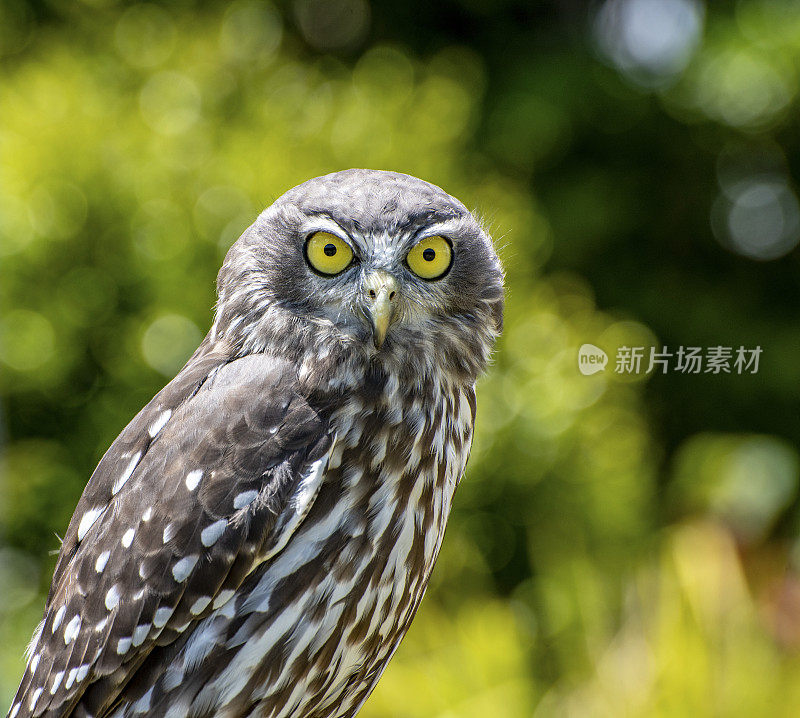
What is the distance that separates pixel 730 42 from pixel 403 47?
6.12 feet

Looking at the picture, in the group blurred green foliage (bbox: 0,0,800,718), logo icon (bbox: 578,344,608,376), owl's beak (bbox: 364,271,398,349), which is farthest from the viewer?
logo icon (bbox: 578,344,608,376)

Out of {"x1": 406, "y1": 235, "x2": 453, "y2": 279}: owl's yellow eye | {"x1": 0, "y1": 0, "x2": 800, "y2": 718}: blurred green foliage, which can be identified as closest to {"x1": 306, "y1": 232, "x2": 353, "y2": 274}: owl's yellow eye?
{"x1": 406, "y1": 235, "x2": 453, "y2": 279}: owl's yellow eye

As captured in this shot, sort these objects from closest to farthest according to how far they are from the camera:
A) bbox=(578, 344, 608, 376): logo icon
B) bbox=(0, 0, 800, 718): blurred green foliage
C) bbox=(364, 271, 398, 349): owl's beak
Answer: bbox=(364, 271, 398, 349): owl's beak < bbox=(0, 0, 800, 718): blurred green foliage < bbox=(578, 344, 608, 376): logo icon

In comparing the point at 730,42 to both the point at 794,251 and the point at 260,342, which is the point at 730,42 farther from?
the point at 260,342

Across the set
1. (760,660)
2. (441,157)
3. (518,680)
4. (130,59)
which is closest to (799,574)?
(760,660)

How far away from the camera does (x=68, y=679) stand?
5.28ft

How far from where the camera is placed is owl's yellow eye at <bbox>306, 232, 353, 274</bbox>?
156 centimetres

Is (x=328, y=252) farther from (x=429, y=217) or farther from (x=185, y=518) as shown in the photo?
(x=185, y=518)

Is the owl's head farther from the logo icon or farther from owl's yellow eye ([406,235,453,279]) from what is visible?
the logo icon

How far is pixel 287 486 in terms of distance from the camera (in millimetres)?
1521

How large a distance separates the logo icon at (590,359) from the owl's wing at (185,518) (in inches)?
73.8

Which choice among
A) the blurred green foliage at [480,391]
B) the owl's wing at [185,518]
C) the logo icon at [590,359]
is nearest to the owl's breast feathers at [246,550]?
the owl's wing at [185,518]

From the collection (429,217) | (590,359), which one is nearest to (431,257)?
(429,217)

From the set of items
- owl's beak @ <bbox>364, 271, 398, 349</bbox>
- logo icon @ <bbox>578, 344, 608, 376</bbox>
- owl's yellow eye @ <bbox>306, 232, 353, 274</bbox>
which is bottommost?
owl's beak @ <bbox>364, 271, 398, 349</bbox>
